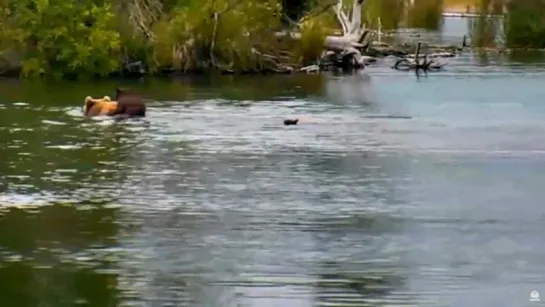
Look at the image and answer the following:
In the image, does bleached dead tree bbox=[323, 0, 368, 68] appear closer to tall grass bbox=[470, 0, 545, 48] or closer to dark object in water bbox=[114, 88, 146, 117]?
tall grass bbox=[470, 0, 545, 48]

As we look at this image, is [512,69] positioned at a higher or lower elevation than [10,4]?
lower

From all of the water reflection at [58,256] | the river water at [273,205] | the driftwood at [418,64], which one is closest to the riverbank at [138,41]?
the driftwood at [418,64]

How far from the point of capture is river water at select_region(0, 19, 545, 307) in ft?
45.2

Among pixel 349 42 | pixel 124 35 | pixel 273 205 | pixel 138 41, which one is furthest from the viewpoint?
pixel 349 42

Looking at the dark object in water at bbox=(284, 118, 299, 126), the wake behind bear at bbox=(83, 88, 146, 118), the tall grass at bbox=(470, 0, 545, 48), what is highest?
the wake behind bear at bbox=(83, 88, 146, 118)

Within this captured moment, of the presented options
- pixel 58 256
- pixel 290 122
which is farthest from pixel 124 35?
pixel 58 256

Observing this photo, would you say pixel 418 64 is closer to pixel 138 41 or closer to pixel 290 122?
pixel 138 41

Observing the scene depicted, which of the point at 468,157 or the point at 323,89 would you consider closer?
the point at 468,157

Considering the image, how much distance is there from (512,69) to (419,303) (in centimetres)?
4095

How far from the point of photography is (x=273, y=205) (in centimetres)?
1919

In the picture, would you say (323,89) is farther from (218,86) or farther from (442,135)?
(442,135)

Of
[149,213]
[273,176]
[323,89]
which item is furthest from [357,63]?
[149,213]

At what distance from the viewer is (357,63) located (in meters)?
52.9

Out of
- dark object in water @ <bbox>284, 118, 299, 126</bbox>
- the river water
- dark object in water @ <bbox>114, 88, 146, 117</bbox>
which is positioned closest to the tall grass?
the river water
